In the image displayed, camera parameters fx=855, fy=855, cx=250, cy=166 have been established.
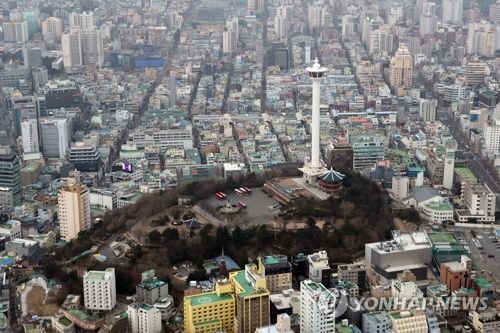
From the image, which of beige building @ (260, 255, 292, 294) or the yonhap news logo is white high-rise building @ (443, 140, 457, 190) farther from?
beige building @ (260, 255, 292, 294)

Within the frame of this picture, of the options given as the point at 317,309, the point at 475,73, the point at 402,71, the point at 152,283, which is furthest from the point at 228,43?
the point at 317,309

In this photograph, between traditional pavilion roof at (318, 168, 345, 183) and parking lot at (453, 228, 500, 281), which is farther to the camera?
traditional pavilion roof at (318, 168, 345, 183)

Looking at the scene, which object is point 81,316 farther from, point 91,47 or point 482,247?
point 91,47

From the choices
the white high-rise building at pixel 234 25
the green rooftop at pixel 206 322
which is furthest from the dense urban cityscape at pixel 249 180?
the white high-rise building at pixel 234 25

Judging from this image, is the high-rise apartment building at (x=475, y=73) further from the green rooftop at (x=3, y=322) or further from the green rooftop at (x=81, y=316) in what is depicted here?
the green rooftop at (x=3, y=322)

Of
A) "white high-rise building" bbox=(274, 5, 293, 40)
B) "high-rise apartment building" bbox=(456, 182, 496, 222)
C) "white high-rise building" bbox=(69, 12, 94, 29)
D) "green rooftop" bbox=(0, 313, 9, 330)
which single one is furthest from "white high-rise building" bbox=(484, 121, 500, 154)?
"white high-rise building" bbox=(69, 12, 94, 29)

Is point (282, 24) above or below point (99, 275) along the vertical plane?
above

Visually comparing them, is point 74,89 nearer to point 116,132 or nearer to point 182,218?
point 116,132
